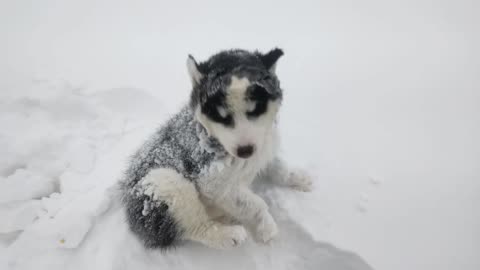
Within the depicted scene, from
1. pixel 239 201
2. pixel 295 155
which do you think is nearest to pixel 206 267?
pixel 239 201

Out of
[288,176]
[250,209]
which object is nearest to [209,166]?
[250,209]

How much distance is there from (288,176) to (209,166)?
1000mm

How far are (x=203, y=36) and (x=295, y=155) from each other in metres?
4.67

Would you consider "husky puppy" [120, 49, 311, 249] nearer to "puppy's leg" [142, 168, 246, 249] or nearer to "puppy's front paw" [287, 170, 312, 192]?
"puppy's leg" [142, 168, 246, 249]

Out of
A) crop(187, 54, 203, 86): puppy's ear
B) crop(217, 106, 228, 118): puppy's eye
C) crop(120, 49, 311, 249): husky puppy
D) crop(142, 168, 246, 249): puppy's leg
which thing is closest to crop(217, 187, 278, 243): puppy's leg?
crop(120, 49, 311, 249): husky puppy

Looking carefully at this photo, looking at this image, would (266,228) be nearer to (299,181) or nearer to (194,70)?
(299,181)

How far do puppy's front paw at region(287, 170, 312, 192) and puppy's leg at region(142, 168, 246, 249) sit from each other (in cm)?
77

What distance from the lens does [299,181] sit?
3.12 m

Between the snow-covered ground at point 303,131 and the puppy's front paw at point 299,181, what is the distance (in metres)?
0.08

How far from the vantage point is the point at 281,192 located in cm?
315

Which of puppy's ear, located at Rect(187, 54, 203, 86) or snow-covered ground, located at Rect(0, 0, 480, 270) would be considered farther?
snow-covered ground, located at Rect(0, 0, 480, 270)

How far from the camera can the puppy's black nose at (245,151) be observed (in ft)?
6.86

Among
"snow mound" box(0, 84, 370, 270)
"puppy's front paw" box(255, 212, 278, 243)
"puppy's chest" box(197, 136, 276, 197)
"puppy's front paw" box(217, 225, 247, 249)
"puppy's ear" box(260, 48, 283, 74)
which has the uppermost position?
"puppy's ear" box(260, 48, 283, 74)

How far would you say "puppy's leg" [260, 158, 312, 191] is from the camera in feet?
10.3
